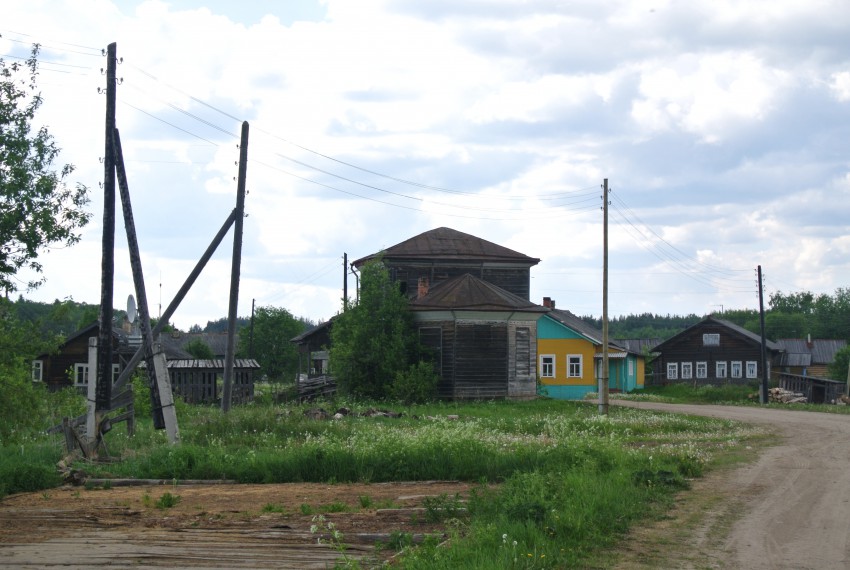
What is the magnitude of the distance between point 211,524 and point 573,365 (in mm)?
44724

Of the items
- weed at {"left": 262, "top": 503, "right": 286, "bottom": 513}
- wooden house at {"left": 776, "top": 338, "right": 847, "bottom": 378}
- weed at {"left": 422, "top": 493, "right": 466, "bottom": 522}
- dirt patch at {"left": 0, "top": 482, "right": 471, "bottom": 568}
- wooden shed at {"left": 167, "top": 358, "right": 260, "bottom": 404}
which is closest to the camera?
dirt patch at {"left": 0, "top": 482, "right": 471, "bottom": 568}

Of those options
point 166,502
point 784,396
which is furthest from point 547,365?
point 166,502

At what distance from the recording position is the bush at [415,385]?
118 feet

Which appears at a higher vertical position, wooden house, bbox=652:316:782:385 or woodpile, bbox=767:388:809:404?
wooden house, bbox=652:316:782:385

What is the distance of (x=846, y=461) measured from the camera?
18.0 m

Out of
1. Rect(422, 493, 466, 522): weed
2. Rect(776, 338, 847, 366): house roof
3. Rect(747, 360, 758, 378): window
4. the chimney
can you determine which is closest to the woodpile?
Rect(747, 360, 758, 378): window

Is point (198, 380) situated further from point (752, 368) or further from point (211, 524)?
point (752, 368)

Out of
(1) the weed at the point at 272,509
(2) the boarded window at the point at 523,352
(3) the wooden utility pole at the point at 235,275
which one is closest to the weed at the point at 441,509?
(1) the weed at the point at 272,509

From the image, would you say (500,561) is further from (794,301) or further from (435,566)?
(794,301)

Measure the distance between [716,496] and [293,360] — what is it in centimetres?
Result: 7998

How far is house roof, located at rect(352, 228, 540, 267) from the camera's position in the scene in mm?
45406

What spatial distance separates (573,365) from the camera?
5481 cm

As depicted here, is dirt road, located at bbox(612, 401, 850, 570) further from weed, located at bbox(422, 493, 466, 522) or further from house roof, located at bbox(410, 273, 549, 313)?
house roof, located at bbox(410, 273, 549, 313)

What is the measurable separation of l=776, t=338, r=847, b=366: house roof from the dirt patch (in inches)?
2964
